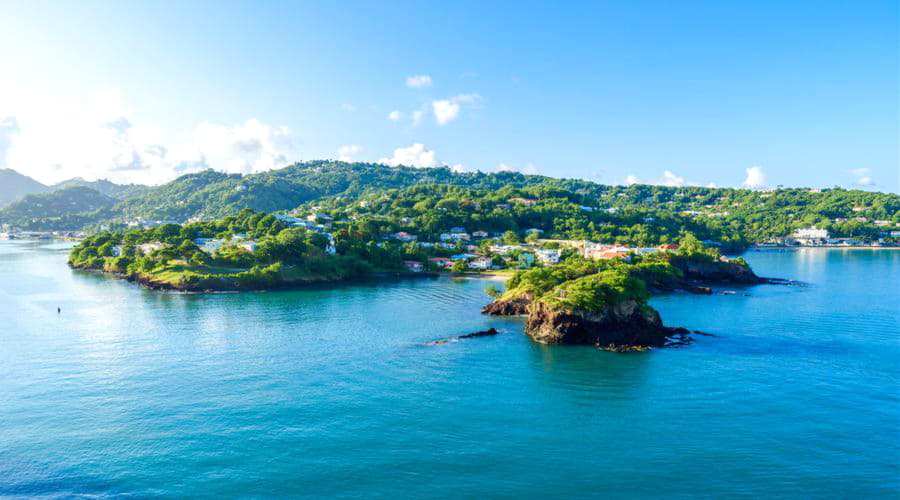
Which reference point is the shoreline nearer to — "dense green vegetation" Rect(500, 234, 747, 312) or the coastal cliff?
"dense green vegetation" Rect(500, 234, 747, 312)

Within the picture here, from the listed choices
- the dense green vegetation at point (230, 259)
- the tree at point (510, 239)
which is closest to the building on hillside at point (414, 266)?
the dense green vegetation at point (230, 259)

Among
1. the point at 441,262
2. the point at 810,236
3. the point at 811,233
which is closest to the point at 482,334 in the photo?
the point at 441,262

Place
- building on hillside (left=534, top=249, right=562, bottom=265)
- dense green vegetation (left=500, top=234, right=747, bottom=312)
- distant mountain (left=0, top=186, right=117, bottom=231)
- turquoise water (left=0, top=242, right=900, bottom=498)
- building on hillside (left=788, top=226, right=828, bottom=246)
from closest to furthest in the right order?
turquoise water (left=0, top=242, right=900, bottom=498) → dense green vegetation (left=500, top=234, right=747, bottom=312) → building on hillside (left=534, top=249, right=562, bottom=265) → building on hillside (left=788, top=226, right=828, bottom=246) → distant mountain (left=0, top=186, right=117, bottom=231)

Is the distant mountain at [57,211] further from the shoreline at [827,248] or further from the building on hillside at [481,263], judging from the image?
the shoreline at [827,248]

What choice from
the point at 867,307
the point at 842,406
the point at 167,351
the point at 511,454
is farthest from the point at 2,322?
the point at 867,307

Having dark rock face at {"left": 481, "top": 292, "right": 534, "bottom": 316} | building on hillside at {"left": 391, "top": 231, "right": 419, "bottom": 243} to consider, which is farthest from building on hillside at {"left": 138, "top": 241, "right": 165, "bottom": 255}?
dark rock face at {"left": 481, "top": 292, "right": 534, "bottom": 316}

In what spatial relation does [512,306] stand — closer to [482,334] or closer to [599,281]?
[482,334]
